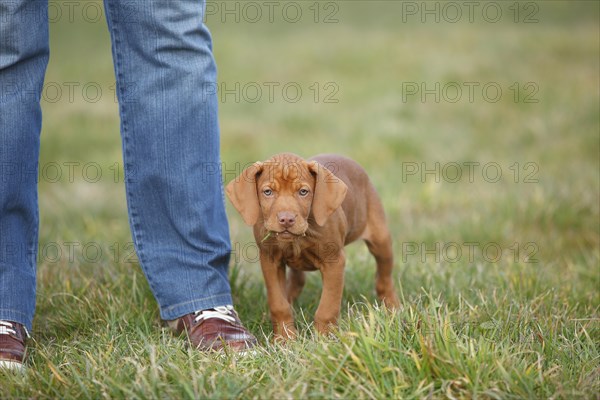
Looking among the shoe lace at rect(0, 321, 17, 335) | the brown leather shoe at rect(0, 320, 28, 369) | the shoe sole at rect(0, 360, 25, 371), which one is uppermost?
the shoe lace at rect(0, 321, 17, 335)

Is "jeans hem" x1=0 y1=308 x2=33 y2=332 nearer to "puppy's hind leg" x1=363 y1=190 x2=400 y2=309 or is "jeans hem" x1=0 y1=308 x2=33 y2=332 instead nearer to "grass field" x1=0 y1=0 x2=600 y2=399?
"grass field" x1=0 y1=0 x2=600 y2=399

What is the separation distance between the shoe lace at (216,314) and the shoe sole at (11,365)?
26.3 inches

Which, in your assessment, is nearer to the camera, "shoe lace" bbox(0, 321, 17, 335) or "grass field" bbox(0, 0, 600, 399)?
"grass field" bbox(0, 0, 600, 399)

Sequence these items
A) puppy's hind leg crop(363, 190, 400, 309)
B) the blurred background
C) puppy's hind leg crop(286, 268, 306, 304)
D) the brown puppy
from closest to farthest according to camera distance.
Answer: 1. the brown puppy
2. puppy's hind leg crop(363, 190, 400, 309)
3. puppy's hind leg crop(286, 268, 306, 304)
4. the blurred background

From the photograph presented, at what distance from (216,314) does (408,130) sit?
5048 millimetres

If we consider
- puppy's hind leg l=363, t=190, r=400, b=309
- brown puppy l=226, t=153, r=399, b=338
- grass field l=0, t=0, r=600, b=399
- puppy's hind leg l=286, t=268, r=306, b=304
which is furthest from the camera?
puppy's hind leg l=286, t=268, r=306, b=304

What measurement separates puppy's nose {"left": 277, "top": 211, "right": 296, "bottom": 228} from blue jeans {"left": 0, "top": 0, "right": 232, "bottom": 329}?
1.24 feet

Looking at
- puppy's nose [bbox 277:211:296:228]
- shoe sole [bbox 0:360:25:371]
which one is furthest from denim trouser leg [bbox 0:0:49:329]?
puppy's nose [bbox 277:211:296:228]

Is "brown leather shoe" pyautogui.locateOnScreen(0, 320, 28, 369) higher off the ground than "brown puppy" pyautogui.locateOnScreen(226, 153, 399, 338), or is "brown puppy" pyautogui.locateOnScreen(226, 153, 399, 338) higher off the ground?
"brown puppy" pyautogui.locateOnScreen(226, 153, 399, 338)

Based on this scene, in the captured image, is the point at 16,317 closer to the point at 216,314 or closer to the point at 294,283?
the point at 216,314

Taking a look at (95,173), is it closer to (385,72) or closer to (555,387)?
(385,72)

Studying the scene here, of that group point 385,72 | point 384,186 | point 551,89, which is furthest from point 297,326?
point 385,72

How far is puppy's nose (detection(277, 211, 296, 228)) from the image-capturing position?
2641mm

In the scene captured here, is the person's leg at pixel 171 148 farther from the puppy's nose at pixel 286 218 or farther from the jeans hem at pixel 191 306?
the puppy's nose at pixel 286 218
